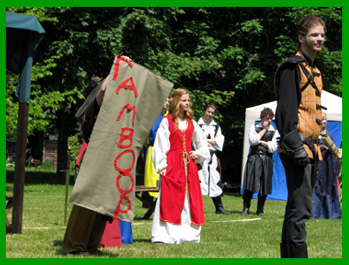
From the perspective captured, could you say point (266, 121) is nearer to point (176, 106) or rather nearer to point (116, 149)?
point (176, 106)

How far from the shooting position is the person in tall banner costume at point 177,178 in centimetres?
770

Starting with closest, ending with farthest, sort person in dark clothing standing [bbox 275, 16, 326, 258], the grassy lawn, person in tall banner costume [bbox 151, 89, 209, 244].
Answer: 1. person in dark clothing standing [bbox 275, 16, 326, 258]
2. the grassy lawn
3. person in tall banner costume [bbox 151, 89, 209, 244]

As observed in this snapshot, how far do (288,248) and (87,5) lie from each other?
1585cm

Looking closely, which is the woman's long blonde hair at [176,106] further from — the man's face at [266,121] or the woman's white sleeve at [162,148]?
the man's face at [266,121]

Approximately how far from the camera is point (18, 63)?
789 cm

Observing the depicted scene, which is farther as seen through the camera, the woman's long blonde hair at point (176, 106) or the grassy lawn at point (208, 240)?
the woman's long blonde hair at point (176, 106)

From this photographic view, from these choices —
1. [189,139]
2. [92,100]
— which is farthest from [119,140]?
[189,139]

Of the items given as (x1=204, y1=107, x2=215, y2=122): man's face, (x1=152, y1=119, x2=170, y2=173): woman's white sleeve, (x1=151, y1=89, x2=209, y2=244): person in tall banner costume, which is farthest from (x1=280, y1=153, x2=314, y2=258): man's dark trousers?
(x1=204, y1=107, x2=215, y2=122): man's face

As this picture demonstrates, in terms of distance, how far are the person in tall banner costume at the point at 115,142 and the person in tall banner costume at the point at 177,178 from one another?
1.89m

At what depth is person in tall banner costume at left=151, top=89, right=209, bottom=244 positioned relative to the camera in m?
7.70

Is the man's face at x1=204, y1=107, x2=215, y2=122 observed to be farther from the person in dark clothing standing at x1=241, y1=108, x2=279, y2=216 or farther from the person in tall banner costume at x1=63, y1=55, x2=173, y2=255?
the person in tall banner costume at x1=63, y1=55, x2=173, y2=255

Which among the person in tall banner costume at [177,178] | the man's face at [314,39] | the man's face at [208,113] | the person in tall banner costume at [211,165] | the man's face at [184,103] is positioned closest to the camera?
the man's face at [314,39]

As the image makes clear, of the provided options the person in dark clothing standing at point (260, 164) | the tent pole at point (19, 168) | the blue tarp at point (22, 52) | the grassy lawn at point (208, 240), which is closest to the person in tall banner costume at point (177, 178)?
the grassy lawn at point (208, 240)

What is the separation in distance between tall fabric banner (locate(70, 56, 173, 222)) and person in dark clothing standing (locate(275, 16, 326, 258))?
138 cm
